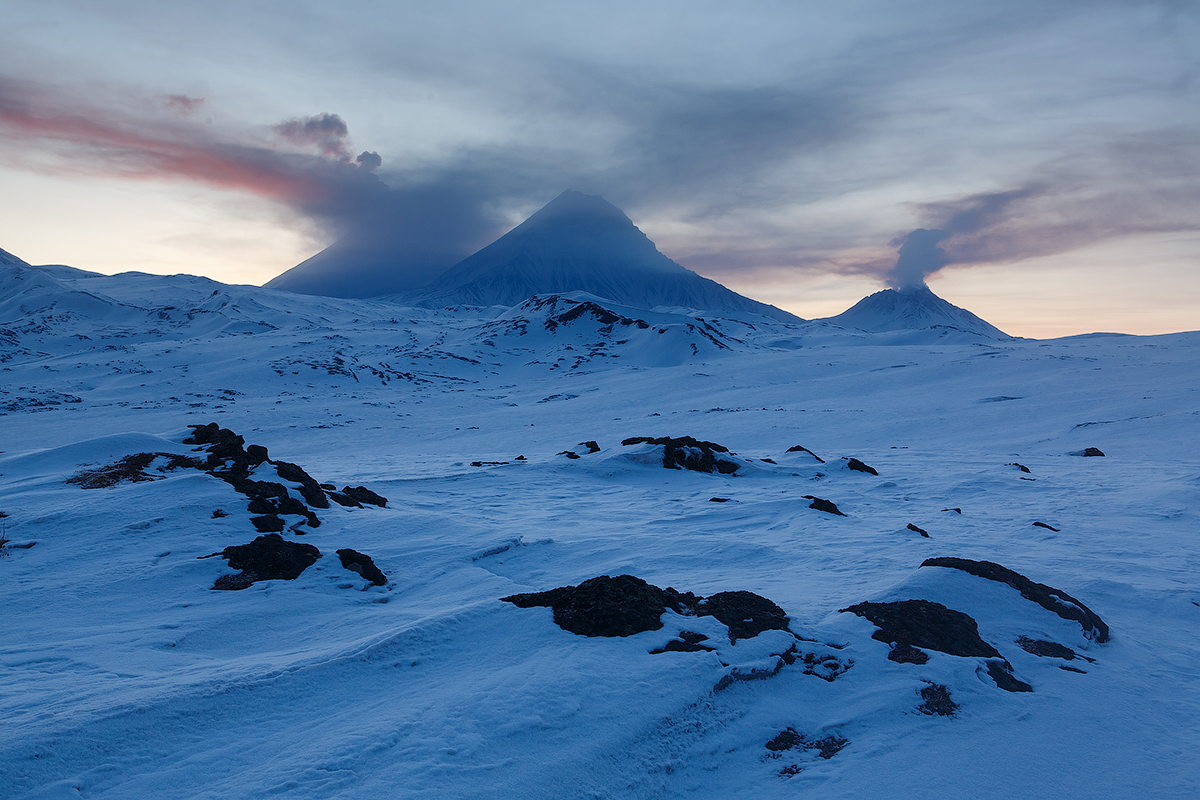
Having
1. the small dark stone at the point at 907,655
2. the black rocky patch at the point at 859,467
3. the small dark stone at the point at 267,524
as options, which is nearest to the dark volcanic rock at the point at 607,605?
the small dark stone at the point at 907,655

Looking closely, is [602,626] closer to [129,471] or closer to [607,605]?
[607,605]

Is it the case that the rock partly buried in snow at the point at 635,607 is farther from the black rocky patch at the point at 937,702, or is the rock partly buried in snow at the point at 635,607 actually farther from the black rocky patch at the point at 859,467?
the black rocky patch at the point at 859,467

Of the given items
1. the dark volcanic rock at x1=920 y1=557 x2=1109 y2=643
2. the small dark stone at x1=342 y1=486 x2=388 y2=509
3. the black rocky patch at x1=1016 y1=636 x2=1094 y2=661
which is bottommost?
the small dark stone at x1=342 y1=486 x2=388 y2=509

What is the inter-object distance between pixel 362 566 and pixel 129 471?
5.15 meters

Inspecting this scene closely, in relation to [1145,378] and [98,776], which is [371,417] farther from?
[1145,378]

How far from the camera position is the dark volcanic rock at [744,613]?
4.96 m

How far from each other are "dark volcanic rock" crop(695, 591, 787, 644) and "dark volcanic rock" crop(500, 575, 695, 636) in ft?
0.80

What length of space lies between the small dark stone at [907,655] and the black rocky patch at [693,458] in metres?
9.35

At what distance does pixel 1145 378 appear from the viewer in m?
28.1

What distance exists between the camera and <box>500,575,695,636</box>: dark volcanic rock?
487 cm

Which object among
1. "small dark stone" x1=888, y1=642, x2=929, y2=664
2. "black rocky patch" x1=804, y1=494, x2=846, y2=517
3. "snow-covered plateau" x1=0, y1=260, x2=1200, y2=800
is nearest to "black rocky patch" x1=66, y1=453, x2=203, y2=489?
"snow-covered plateau" x1=0, y1=260, x2=1200, y2=800

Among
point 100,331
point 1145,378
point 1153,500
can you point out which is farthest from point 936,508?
point 100,331

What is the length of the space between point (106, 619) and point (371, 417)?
29284 mm

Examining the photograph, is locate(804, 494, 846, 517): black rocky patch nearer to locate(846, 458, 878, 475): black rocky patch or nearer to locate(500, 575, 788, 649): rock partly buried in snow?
locate(846, 458, 878, 475): black rocky patch
